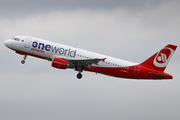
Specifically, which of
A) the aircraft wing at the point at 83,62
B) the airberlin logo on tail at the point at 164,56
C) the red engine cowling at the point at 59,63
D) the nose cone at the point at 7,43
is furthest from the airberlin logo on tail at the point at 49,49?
the airberlin logo on tail at the point at 164,56

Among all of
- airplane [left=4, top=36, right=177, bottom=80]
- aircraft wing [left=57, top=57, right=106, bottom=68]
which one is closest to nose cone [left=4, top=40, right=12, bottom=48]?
airplane [left=4, top=36, right=177, bottom=80]

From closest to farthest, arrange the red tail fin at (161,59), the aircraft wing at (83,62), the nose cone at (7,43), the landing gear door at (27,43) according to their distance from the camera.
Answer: the aircraft wing at (83,62) → the landing gear door at (27,43) → the nose cone at (7,43) → the red tail fin at (161,59)

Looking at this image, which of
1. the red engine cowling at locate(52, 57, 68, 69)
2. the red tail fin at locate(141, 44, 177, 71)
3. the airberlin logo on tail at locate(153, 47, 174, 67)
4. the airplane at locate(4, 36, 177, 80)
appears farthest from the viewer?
the airberlin logo on tail at locate(153, 47, 174, 67)

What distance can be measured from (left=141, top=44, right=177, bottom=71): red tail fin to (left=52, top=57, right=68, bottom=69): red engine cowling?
49.6 feet

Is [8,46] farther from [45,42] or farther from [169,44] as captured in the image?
[169,44]

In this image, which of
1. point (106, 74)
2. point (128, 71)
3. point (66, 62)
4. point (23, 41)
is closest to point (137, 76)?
point (128, 71)

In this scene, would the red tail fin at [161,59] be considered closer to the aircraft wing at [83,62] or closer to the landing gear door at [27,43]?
the aircraft wing at [83,62]

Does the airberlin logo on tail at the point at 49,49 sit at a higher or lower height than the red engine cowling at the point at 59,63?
higher

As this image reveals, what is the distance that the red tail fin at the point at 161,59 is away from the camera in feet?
195

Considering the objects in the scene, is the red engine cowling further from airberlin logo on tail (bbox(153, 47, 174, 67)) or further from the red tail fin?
airberlin logo on tail (bbox(153, 47, 174, 67))

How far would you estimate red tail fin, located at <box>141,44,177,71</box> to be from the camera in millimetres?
59562

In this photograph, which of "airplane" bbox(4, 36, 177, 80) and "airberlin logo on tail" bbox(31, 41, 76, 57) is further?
"airberlin logo on tail" bbox(31, 41, 76, 57)

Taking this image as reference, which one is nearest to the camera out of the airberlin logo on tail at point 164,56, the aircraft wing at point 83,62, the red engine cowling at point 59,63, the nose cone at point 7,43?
the aircraft wing at point 83,62

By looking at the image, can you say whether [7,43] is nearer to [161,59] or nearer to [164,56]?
[161,59]
